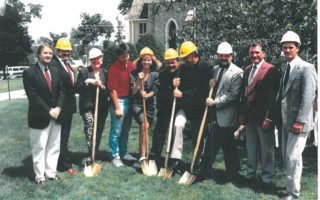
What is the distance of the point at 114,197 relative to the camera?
5195 mm

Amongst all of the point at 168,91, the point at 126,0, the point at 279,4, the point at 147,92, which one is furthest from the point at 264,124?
the point at 126,0

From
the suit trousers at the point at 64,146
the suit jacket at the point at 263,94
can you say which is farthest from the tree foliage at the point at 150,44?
the suit jacket at the point at 263,94

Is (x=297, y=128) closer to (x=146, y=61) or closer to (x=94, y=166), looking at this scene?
(x=146, y=61)

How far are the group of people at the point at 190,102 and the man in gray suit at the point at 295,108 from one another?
0.04ft

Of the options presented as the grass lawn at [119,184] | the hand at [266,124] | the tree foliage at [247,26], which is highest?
the tree foliage at [247,26]

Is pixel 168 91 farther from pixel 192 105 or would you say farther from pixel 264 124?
pixel 264 124

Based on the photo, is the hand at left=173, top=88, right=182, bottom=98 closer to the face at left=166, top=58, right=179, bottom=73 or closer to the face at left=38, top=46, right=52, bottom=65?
the face at left=166, top=58, right=179, bottom=73

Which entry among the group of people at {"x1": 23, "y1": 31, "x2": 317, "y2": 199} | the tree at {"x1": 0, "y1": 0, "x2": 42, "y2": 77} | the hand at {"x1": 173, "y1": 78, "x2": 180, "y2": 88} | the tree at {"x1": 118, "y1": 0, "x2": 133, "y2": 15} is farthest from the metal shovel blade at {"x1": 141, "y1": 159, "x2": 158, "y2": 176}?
the tree at {"x1": 118, "y1": 0, "x2": 133, "y2": 15}

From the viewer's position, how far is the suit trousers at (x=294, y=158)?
15.9ft

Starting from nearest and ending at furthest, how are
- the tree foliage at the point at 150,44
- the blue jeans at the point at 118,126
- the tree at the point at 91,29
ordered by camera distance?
the blue jeans at the point at 118,126, the tree foliage at the point at 150,44, the tree at the point at 91,29

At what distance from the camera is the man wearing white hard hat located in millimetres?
6250

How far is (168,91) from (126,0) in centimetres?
5817

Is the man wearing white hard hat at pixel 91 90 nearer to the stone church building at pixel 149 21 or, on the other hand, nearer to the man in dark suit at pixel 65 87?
the man in dark suit at pixel 65 87

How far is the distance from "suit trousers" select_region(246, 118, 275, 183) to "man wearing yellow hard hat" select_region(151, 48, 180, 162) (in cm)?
150
